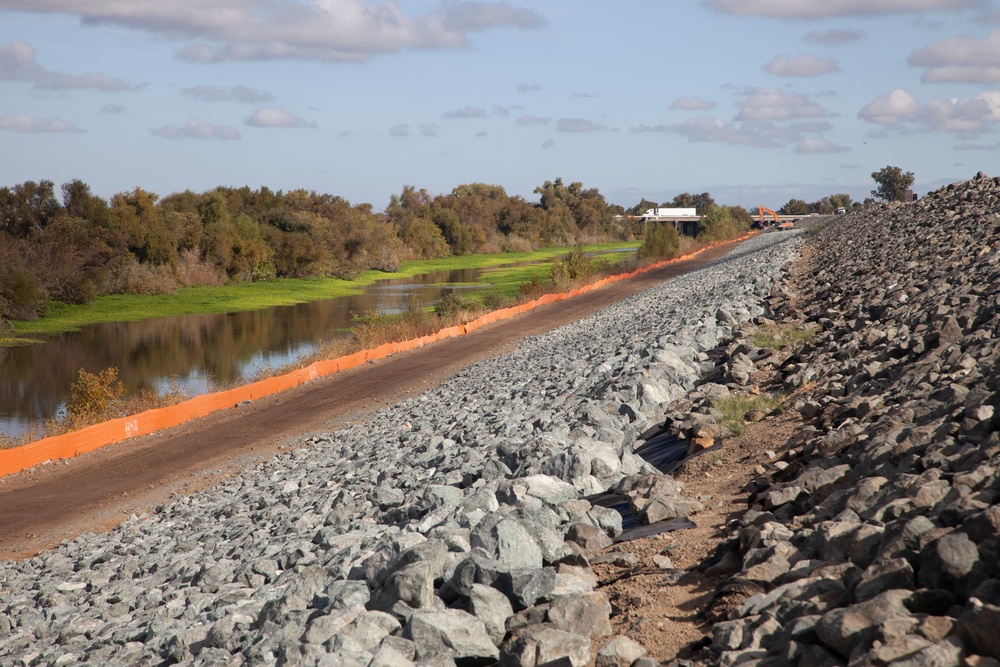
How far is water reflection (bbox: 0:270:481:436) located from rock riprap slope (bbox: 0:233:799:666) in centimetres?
1475

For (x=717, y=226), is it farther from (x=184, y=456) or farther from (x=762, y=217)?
(x=184, y=456)

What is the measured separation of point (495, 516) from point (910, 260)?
1685 cm

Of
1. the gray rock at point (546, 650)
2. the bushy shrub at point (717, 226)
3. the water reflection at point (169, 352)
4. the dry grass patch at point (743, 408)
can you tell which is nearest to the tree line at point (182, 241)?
the water reflection at point (169, 352)

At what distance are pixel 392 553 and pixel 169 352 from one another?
3565 centimetres

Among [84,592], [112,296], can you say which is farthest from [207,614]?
[112,296]

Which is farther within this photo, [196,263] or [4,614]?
[196,263]

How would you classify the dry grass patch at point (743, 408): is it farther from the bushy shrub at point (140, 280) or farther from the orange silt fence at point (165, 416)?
the bushy shrub at point (140, 280)

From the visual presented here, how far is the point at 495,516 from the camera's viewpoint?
6.81 metres

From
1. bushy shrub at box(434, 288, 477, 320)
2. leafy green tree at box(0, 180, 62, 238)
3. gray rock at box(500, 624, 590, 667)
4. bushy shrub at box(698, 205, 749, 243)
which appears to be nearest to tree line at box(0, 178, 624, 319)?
leafy green tree at box(0, 180, 62, 238)

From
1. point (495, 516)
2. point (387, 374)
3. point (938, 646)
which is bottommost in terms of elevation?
point (387, 374)

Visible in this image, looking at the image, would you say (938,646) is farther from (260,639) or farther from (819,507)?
(260,639)

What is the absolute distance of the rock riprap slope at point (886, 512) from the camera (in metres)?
3.79

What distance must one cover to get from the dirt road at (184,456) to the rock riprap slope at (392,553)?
96cm

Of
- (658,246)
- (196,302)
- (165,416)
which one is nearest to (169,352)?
(196,302)
